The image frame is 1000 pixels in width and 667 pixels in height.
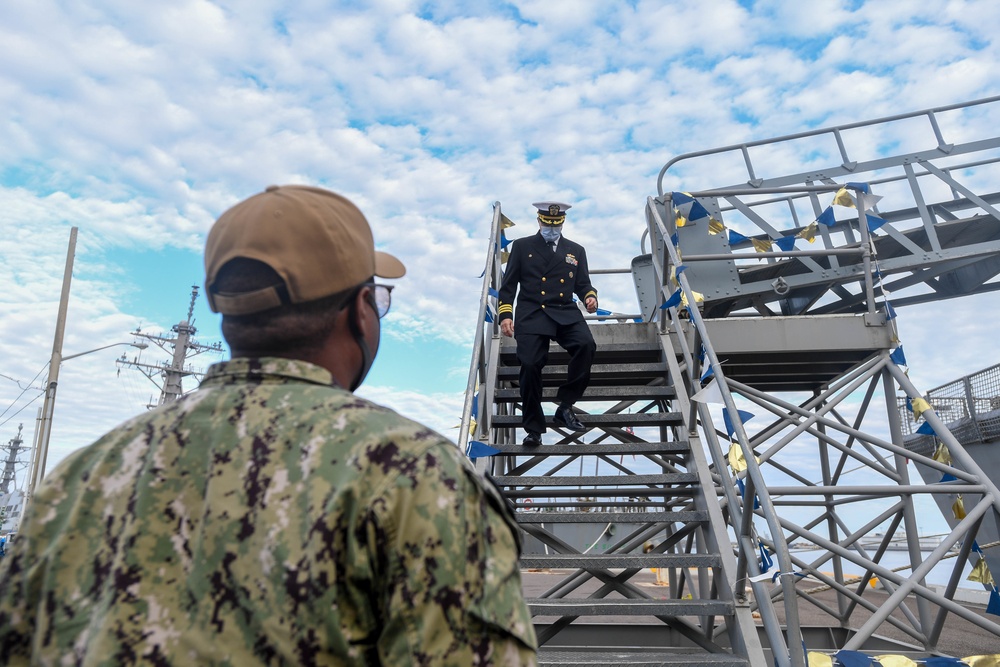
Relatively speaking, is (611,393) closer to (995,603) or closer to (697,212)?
(697,212)

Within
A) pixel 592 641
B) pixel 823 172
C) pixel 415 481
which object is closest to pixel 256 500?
pixel 415 481

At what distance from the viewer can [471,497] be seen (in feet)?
3.19

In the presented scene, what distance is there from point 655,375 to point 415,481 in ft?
18.8

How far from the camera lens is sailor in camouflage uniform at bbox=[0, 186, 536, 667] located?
0.91 metres

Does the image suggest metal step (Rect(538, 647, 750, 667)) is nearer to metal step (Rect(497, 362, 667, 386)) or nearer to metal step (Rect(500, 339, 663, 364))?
metal step (Rect(497, 362, 667, 386))

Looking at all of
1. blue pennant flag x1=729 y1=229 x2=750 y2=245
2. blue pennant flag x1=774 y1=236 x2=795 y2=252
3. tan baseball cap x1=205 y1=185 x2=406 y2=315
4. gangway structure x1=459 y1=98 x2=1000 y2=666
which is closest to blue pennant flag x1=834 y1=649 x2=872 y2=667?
gangway structure x1=459 y1=98 x2=1000 y2=666

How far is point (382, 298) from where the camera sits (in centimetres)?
134

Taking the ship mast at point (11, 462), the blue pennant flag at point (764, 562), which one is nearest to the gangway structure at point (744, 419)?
the blue pennant flag at point (764, 562)

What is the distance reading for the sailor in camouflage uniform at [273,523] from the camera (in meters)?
0.91

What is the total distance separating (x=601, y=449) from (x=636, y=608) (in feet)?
4.68

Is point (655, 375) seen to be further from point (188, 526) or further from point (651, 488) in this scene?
point (188, 526)

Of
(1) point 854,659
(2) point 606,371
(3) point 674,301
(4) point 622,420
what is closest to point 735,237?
(3) point 674,301

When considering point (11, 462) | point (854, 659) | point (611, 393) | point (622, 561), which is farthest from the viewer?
point (11, 462)

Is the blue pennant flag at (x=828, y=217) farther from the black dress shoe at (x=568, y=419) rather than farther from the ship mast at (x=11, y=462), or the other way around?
the ship mast at (x=11, y=462)
